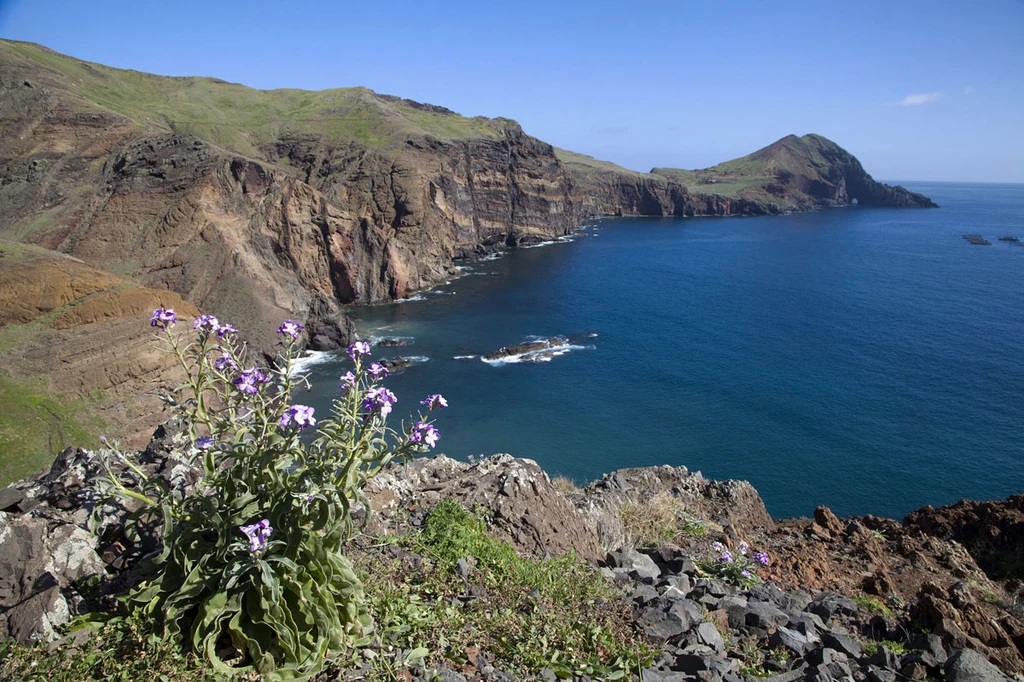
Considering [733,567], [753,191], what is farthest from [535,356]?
[753,191]

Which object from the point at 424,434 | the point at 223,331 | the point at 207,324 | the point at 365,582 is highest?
the point at 207,324

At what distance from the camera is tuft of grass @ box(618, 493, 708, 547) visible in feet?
39.2

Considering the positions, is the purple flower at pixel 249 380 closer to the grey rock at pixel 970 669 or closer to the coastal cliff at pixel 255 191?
the grey rock at pixel 970 669

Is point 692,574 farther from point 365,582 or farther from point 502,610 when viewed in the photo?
point 365,582

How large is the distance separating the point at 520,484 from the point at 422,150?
87681mm

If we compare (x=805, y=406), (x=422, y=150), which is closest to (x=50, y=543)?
(x=805, y=406)

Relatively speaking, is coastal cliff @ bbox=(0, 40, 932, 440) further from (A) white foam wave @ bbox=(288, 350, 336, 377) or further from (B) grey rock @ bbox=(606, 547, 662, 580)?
(B) grey rock @ bbox=(606, 547, 662, 580)

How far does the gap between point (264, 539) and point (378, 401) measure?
4.85 ft

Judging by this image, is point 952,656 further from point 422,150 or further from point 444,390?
point 422,150

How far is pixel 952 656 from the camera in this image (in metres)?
7.55

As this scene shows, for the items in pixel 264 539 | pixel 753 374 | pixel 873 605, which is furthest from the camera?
pixel 753 374

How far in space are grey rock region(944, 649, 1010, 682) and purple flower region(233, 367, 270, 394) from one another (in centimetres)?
825

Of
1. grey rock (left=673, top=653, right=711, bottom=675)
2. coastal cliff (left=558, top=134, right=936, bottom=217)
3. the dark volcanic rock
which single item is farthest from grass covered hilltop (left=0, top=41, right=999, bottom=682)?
coastal cliff (left=558, top=134, right=936, bottom=217)

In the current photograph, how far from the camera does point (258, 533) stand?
5320 millimetres
